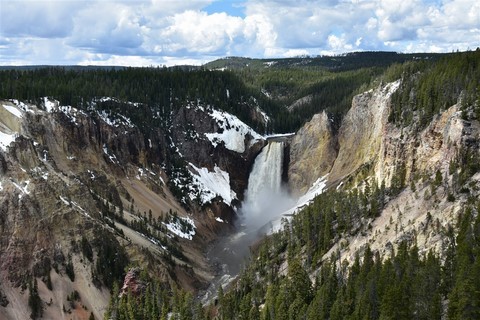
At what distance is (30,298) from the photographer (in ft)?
238

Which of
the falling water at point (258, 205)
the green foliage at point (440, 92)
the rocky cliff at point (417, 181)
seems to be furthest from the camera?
the falling water at point (258, 205)

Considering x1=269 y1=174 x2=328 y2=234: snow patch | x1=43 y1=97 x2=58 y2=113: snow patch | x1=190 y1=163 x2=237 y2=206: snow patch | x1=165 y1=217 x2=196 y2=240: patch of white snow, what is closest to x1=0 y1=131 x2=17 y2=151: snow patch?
x1=43 y1=97 x2=58 y2=113: snow patch

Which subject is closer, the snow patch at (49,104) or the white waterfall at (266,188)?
the snow patch at (49,104)

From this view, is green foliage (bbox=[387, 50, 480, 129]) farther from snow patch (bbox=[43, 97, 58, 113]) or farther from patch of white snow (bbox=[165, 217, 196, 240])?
snow patch (bbox=[43, 97, 58, 113])

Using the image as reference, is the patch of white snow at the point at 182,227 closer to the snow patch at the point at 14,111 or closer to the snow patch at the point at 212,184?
the snow patch at the point at 212,184

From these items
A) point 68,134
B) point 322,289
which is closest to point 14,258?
point 68,134

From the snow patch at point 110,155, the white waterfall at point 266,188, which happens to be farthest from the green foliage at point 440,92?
the snow patch at point 110,155

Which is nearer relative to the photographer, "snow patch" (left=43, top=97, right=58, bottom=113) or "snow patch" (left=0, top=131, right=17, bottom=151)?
"snow patch" (left=0, top=131, right=17, bottom=151)

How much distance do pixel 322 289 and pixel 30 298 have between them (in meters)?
41.0

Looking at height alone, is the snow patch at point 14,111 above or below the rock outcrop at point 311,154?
above

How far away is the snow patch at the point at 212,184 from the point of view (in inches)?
4823

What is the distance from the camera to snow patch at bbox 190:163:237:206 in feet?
402

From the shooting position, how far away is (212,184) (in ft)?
420

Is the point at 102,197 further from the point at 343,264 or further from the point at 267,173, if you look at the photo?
the point at 267,173
